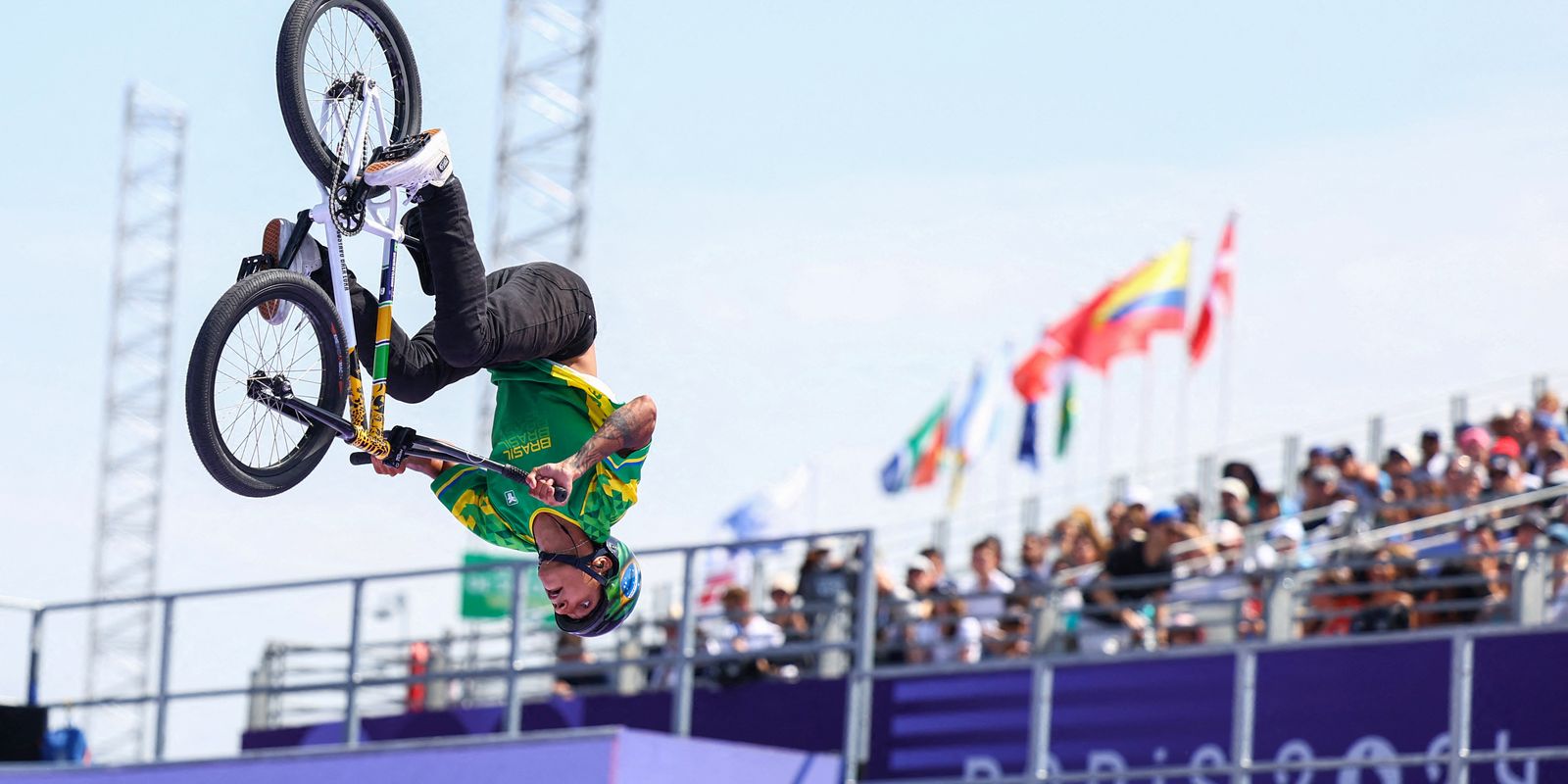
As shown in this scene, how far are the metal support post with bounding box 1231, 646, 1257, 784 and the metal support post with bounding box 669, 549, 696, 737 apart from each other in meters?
3.20

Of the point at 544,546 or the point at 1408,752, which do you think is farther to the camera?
the point at 1408,752

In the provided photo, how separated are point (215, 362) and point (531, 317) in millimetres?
1147

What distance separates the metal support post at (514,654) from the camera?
14852 mm

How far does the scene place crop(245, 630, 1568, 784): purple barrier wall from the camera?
1273 centimetres

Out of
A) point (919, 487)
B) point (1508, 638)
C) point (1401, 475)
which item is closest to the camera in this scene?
point (1508, 638)

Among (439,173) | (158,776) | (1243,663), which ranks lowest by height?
(158,776)

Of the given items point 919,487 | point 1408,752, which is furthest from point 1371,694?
point 919,487

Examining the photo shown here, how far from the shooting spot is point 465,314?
732cm

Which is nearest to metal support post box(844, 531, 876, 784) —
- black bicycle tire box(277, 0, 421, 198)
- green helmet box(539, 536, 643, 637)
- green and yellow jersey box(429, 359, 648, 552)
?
green helmet box(539, 536, 643, 637)

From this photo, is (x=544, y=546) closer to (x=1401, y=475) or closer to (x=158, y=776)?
(x=158, y=776)

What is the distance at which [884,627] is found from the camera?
607 inches

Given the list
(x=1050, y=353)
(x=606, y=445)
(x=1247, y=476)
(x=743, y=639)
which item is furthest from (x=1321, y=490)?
(x=606, y=445)

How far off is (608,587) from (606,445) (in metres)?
0.88

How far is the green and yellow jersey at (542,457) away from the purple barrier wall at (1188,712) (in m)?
6.11
